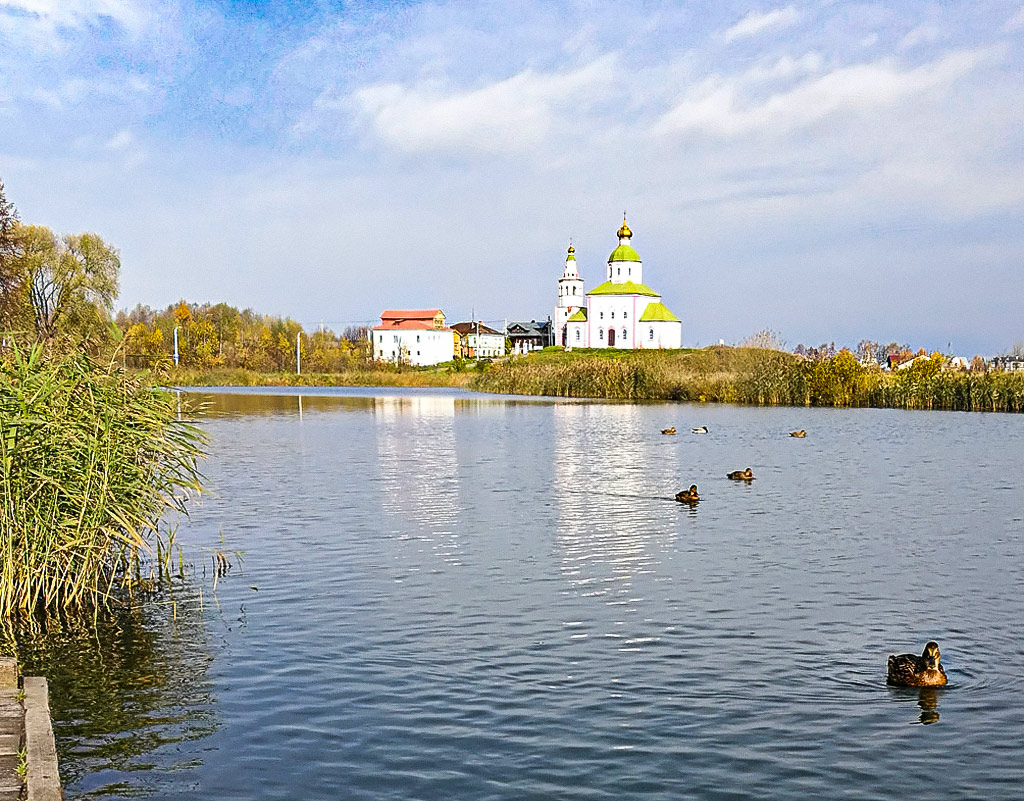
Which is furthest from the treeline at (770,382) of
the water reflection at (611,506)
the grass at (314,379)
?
the water reflection at (611,506)

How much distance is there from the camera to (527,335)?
19100 centimetres

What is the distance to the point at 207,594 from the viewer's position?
45.8ft

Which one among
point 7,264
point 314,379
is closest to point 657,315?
point 314,379

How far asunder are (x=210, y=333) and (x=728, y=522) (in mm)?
126972

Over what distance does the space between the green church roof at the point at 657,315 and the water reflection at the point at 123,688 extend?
385 feet

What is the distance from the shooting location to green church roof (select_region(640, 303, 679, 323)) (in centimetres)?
12800

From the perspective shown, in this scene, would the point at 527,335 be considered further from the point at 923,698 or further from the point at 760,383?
the point at 923,698

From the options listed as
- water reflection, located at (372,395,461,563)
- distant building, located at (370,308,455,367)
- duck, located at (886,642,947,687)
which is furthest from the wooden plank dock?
distant building, located at (370,308,455,367)

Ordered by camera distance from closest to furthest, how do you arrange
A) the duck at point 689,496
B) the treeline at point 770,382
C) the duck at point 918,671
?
the duck at point 918,671 → the duck at point 689,496 → the treeline at point 770,382

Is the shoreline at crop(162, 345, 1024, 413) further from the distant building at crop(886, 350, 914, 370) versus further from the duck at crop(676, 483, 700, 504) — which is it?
the duck at crop(676, 483, 700, 504)

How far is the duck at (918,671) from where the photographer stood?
9.99 meters

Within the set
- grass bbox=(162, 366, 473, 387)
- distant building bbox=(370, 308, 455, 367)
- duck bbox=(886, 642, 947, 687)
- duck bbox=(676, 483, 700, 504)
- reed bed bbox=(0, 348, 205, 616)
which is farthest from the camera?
distant building bbox=(370, 308, 455, 367)

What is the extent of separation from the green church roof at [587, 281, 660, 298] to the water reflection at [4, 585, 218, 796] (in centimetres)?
11784

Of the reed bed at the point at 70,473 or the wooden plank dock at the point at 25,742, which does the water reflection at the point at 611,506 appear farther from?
the wooden plank dock at the point at 25,742
